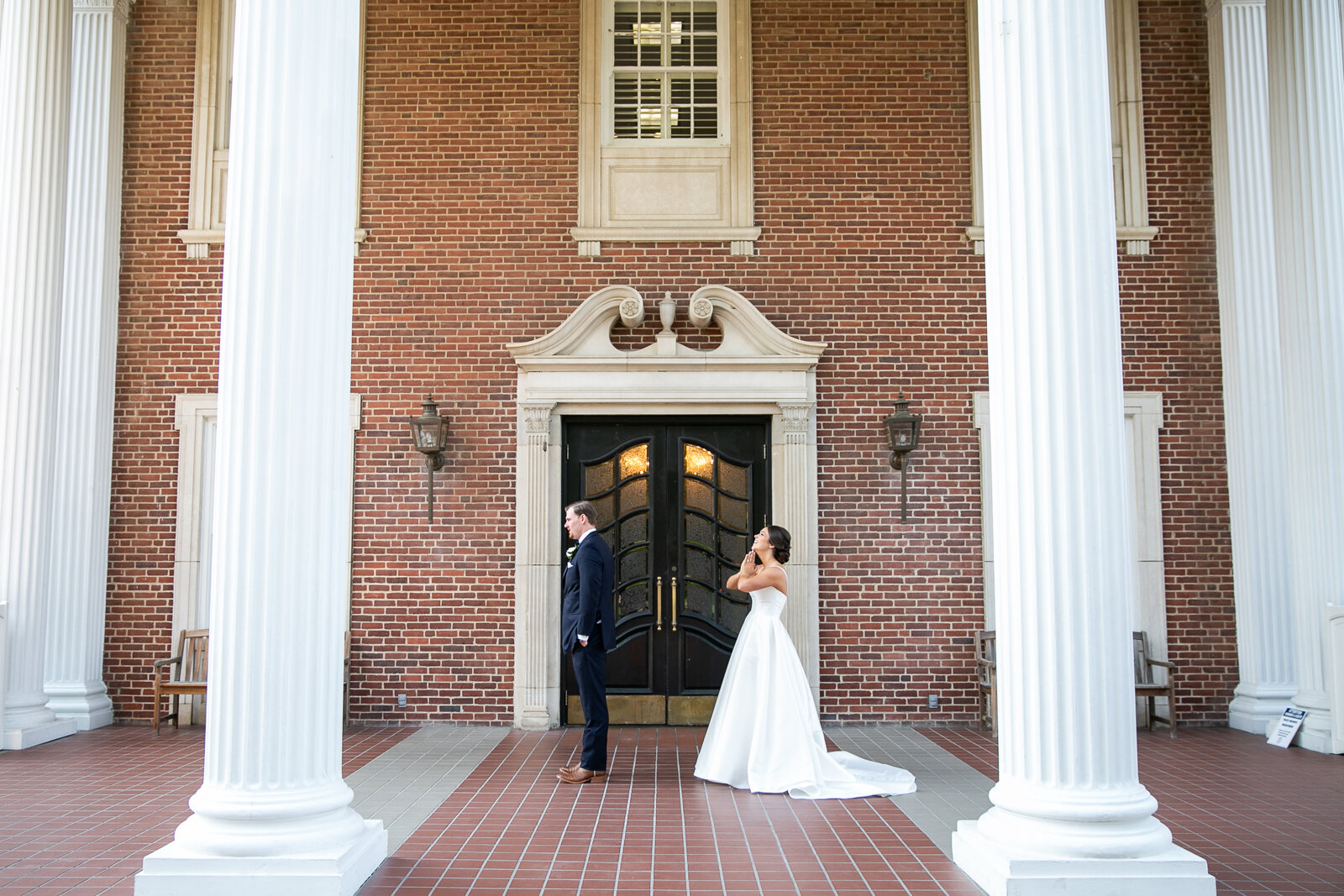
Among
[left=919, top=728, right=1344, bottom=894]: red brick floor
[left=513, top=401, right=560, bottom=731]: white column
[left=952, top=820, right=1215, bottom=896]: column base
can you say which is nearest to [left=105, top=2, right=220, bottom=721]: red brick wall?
[left=513, top=401, right=560, bottom=731]: white column

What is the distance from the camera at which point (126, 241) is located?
8.99 m

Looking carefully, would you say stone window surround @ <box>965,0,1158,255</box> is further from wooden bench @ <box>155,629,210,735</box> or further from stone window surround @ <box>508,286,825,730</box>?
wooden bench @ <box>155,629,210,735</box>

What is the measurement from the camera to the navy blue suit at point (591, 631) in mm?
6508

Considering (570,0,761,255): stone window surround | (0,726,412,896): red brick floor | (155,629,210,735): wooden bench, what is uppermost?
(570,0,761,255): stone window surround

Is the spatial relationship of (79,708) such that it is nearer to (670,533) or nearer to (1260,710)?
(670,533)

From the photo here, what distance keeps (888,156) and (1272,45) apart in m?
3.11

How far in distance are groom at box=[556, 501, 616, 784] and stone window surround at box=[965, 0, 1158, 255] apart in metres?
4.58

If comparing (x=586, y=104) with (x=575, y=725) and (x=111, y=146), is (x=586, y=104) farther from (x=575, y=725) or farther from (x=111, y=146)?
(x=575, y=725)

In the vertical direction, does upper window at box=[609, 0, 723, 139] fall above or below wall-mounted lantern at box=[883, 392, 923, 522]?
above

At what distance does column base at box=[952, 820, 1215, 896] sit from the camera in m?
4.07

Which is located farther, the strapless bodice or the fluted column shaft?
the fluted column shaft

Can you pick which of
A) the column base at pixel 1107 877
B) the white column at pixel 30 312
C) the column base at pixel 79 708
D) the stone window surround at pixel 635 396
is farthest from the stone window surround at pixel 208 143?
the column base at pixel 1107 877

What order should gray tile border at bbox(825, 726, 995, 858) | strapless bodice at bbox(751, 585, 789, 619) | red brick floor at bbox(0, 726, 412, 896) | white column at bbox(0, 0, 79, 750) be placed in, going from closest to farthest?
red brick floor at bbox(0, 726, 412, 896)
gray tile border at bbox(825, 726, 995, 858)
strapless bodice at bbox(751, 585, 789, 619)
white column at bbox(0, 0, 79, 750)

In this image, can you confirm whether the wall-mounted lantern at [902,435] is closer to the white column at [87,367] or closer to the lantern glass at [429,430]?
the lantern glass at [429,430]
